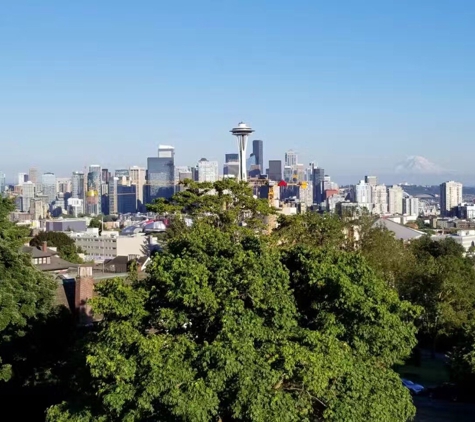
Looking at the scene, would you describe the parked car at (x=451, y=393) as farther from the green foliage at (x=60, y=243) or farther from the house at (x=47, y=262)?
the green foliage at (x=60, y=243)

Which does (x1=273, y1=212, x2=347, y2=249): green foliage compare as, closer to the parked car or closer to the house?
the parked car

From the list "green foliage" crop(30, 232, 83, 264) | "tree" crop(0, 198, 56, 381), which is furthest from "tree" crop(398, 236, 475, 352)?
"green foliage" crop(30, 232, 83, 264)

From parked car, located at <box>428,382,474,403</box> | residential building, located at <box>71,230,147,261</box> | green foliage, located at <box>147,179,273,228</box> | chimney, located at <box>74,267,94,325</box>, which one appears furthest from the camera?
residential building, located at <box>71,230,147,261</box>

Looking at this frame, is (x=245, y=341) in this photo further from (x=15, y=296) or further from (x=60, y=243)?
(x=60, y=243)

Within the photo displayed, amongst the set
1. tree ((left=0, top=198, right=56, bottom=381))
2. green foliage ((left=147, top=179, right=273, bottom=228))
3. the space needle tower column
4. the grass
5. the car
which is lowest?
the grass

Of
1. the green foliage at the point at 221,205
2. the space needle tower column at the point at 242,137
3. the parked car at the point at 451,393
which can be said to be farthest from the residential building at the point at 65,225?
the parked car at the point at 451,393

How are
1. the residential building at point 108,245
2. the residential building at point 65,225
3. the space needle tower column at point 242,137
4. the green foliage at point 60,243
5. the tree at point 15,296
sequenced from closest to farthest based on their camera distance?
1. the tree at point 15,296
2. the green foliage at point 60,243
3. the space needle tower column at point 242,137
4. the residential building at point 108,245
5. the residential building at point 65,225

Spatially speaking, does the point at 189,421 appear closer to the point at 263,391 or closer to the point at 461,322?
the point at 263,391
